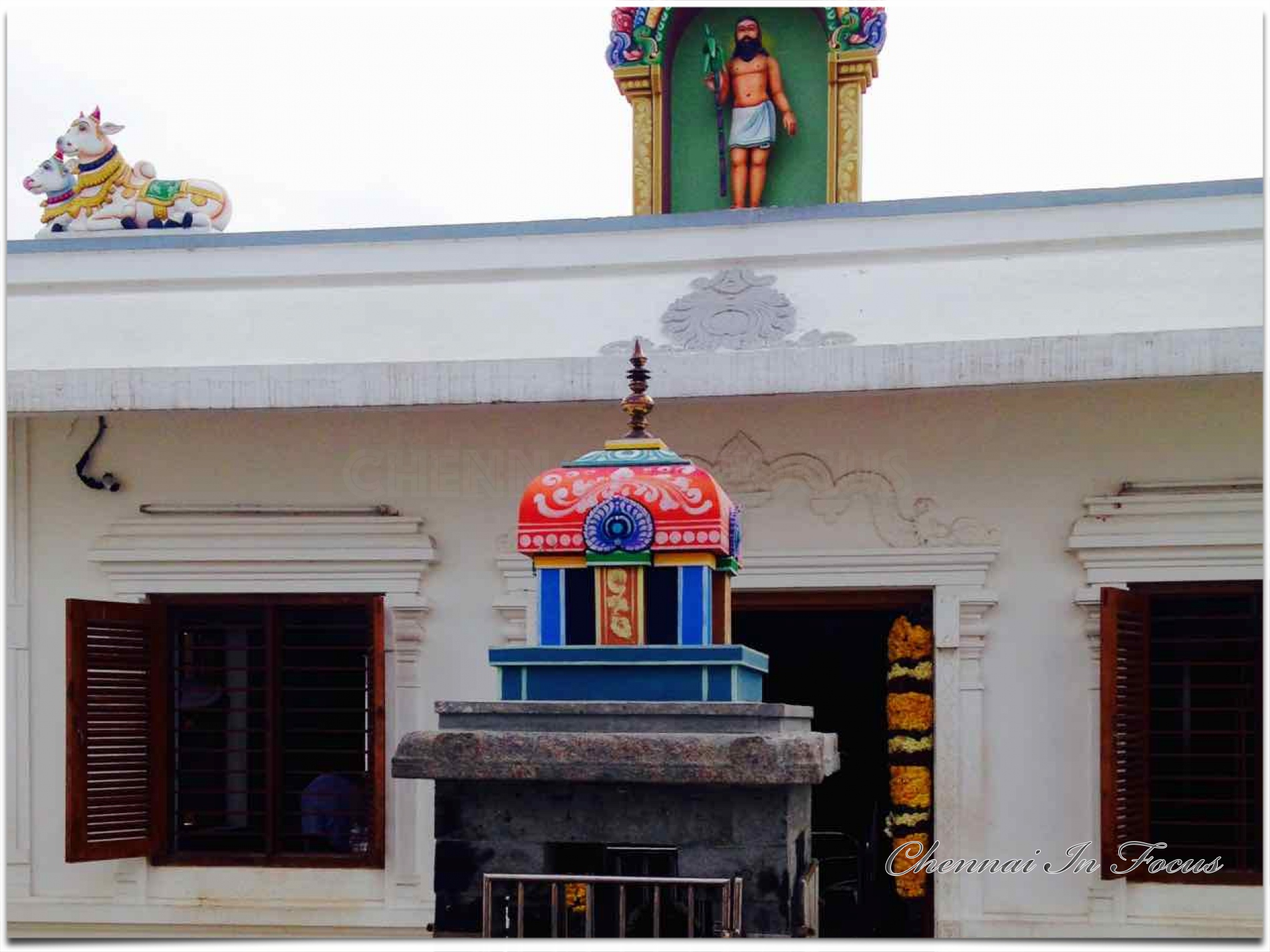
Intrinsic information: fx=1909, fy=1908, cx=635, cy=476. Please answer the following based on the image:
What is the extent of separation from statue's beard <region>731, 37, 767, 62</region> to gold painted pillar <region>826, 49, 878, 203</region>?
1.31 feet

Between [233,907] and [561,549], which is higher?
[561,549]

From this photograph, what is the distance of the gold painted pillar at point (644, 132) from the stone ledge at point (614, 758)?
4821 mm

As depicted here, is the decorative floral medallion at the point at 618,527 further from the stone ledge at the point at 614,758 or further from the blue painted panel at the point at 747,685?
the stone ledge at the point at 614,758

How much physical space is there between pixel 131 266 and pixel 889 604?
13.2ft

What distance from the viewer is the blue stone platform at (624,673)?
6012mm

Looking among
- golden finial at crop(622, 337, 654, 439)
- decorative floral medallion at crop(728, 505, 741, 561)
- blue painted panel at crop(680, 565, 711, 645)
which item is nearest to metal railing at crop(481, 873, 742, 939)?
blue painted panel at crop(680, 565, 711, 645)

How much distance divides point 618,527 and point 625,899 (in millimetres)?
1182

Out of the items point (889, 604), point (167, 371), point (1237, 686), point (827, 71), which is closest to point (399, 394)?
point (167, 371)

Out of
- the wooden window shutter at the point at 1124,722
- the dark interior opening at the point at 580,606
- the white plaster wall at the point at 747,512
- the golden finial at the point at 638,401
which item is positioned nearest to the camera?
the dark interior opening at the point at 580,606

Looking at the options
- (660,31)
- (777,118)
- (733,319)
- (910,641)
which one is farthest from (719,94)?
(910,641)

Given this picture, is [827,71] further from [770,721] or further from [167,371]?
[770,721]

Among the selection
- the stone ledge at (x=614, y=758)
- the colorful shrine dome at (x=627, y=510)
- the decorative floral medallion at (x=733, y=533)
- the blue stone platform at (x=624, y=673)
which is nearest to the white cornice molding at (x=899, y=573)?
the decorative floral medallion at (x=733, y=533)

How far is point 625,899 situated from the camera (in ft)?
19.2

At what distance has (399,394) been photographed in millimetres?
8469
